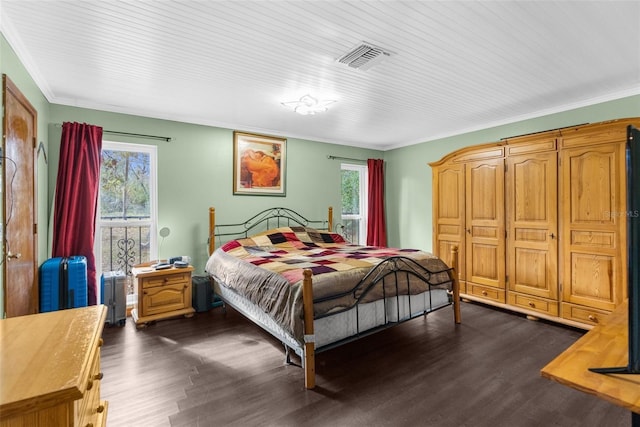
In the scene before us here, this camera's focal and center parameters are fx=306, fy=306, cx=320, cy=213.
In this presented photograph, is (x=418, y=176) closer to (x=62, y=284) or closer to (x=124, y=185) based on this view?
(x=124, y=185)

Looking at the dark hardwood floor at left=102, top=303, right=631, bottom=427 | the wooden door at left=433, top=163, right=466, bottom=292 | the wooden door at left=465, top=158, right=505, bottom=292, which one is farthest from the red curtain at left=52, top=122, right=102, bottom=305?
the wooden door at left=465, top=158, right=505, bottom=292

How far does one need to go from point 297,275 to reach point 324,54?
1.80 m

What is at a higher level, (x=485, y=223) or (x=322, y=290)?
(x=485, y=223)

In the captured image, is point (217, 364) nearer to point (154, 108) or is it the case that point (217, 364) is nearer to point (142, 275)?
point (142, 275)

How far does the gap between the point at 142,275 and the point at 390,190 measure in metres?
4.47

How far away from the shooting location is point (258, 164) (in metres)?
4.70

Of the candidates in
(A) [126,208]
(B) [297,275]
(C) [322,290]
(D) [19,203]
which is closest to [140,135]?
(A) [126,208]

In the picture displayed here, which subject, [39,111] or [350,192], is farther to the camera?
[350,192]

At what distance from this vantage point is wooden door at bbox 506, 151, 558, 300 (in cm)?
336

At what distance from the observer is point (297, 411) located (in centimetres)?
195

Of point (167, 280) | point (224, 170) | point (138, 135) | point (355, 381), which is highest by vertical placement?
point (138, 135)

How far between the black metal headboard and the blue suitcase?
1485 millimetres

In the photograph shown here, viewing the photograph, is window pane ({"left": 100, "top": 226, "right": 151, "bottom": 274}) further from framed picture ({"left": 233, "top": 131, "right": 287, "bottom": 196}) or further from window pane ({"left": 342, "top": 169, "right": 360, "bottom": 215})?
window pane ({"left": 342, "top": 169, "right": 360, "bottom": 215})

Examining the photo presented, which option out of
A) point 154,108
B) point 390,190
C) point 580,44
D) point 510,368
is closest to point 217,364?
point 510,368
